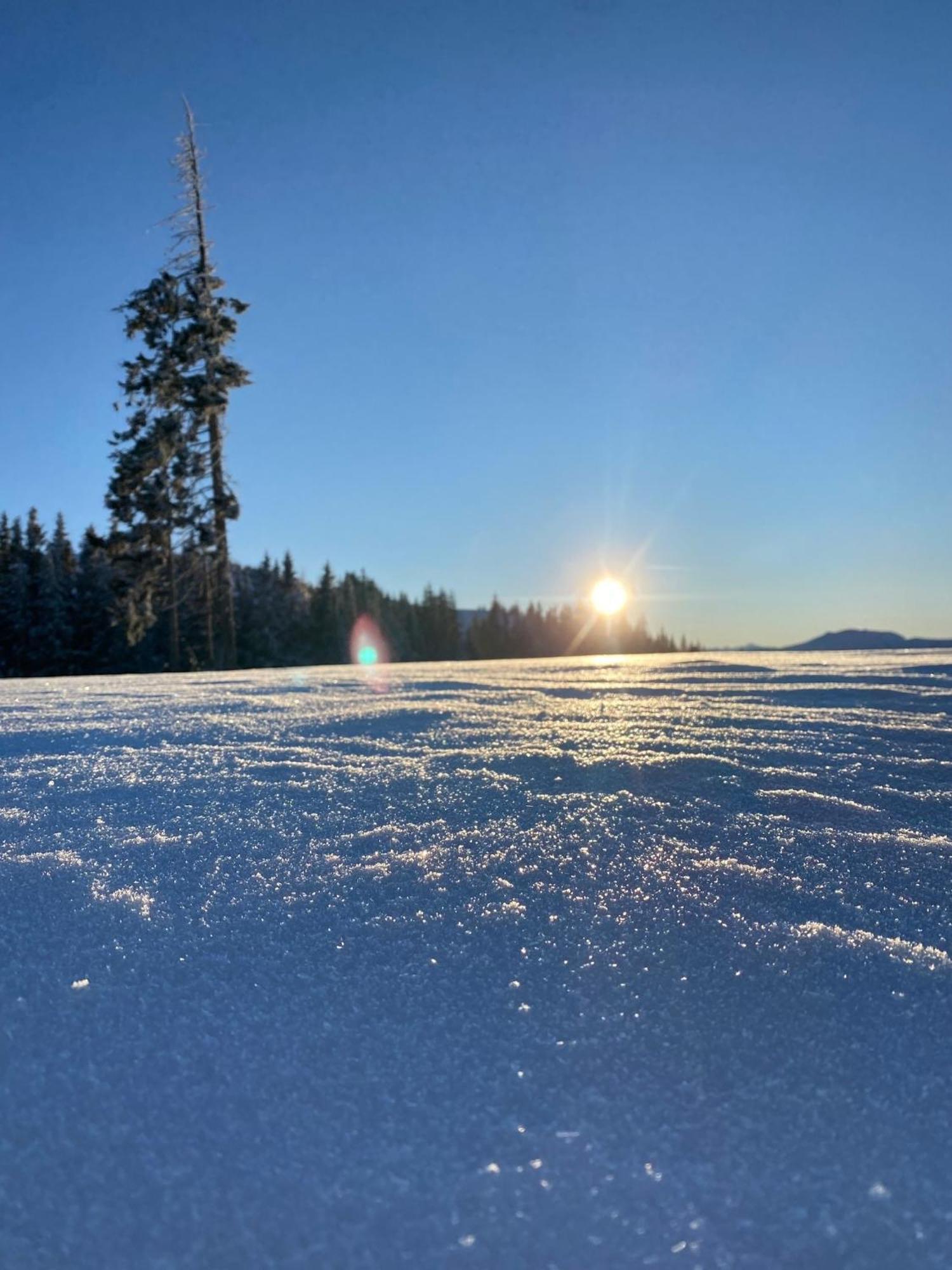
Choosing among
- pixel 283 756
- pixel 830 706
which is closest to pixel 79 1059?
pixel 283 756

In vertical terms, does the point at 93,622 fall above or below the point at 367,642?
above

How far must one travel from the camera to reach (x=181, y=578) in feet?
53.1

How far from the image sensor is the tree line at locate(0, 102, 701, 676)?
15289 mm

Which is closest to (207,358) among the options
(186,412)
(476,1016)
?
(186,412)

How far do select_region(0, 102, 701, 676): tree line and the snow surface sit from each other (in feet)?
46.0

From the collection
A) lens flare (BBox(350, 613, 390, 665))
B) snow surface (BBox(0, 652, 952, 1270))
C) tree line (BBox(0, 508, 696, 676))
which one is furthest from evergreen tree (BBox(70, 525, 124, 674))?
snow surface (BBox(0, 652, 952, 1270))

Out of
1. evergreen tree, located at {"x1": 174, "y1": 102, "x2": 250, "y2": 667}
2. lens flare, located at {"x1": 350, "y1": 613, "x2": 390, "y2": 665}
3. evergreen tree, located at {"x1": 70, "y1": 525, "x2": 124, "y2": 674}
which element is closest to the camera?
evergreen tree, located at {"x1": 174, "y1": 102, "x2": 250, "y2": 667}

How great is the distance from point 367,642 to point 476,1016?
3271 centimetres

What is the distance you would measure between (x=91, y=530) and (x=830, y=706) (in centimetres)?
1661

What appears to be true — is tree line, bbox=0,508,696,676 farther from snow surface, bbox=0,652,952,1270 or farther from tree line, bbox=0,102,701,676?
snow surface, bbox=0,652,952,1270

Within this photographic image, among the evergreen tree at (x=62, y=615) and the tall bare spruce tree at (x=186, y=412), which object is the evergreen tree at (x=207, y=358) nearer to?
the tall bare spruce tree at (x=186, y=412)

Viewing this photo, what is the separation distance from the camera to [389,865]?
1252 mm

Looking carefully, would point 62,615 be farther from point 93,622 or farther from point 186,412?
point 186,412

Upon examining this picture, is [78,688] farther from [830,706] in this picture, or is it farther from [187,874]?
[830,706]
